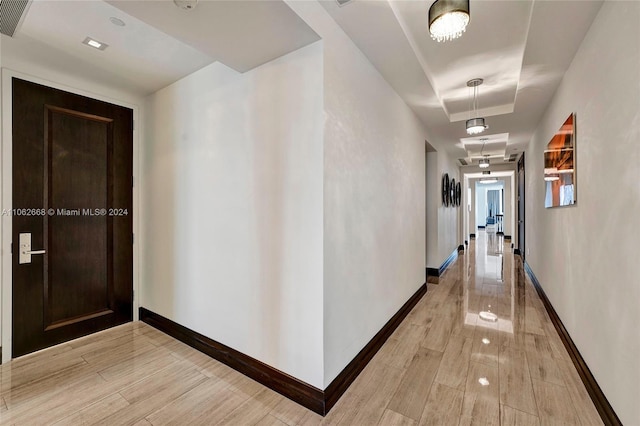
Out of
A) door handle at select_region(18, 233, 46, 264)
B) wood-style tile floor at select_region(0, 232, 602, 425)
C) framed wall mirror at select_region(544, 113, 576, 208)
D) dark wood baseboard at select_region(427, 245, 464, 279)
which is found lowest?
wood-style tile floor at select_region(0, 232, 602, 425)

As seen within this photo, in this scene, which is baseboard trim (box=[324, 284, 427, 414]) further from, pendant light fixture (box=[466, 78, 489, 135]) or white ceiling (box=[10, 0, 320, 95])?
pendant light fixture (box=[466, 78, 489, 135])

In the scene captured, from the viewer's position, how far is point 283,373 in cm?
206

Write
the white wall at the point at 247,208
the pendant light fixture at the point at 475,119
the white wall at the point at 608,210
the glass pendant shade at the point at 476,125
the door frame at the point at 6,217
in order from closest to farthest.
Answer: the white wall at the point at 608,210
the white wall at the point at 247,208
the door frame at the point at 6,217
the pendant light fixture at the point at 475,119
the glass pendant shade at the point at 476,125

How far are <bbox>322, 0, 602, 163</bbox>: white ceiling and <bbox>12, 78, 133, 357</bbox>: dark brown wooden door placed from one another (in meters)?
2.85

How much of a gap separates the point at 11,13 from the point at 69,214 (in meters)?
1.76

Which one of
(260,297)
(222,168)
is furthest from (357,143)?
(260,297)

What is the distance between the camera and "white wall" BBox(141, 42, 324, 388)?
194 cm

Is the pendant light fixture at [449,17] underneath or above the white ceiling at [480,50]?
underneath

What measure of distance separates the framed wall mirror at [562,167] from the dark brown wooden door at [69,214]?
15.3ft

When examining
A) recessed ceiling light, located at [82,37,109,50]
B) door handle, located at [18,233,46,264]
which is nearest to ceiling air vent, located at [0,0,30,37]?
recessed ceiling light, located at [82,37,109,50]

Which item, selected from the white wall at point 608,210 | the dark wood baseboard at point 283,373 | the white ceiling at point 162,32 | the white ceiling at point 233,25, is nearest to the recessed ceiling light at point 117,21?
the white ceiling at point 162,32

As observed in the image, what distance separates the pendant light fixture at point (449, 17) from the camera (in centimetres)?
162

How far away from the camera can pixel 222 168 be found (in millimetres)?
2471

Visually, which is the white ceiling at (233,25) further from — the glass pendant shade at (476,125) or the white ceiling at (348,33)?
the glass pendant shade at (476,125)
